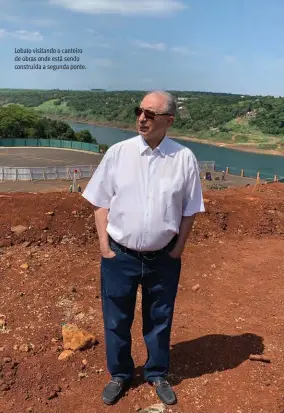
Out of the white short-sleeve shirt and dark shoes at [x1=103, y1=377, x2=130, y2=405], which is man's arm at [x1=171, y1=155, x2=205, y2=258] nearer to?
the white short-sleeve shirt

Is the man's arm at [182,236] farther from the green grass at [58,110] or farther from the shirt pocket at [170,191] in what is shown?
the green grass at [58,110]

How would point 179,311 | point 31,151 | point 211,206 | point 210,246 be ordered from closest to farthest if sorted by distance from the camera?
point 179,311 → point 210,246 → point 211,206 → point 31,151

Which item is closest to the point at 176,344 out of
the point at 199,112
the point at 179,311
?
the point at 179,311

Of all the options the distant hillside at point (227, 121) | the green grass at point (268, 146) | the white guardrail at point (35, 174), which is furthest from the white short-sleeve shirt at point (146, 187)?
the green grass at point (268, 146)

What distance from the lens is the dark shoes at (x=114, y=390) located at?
2715 mm

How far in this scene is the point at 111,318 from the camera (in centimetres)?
270

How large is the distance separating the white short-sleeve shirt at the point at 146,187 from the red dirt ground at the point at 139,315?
3.58 feet

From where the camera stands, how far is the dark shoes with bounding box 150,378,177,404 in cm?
271

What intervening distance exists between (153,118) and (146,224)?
582 mm

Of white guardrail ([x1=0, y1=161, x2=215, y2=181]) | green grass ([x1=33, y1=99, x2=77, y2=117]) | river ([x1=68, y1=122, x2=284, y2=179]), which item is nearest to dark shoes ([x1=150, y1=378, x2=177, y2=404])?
white guardrail ([x1=0, y1=161, x2=215, y2=181])

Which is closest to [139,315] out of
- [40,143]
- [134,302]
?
[134,302]

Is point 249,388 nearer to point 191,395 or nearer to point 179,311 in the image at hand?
point 191,395

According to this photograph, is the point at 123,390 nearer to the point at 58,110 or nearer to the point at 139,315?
the point at 139,315

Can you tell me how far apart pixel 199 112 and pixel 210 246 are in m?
125
